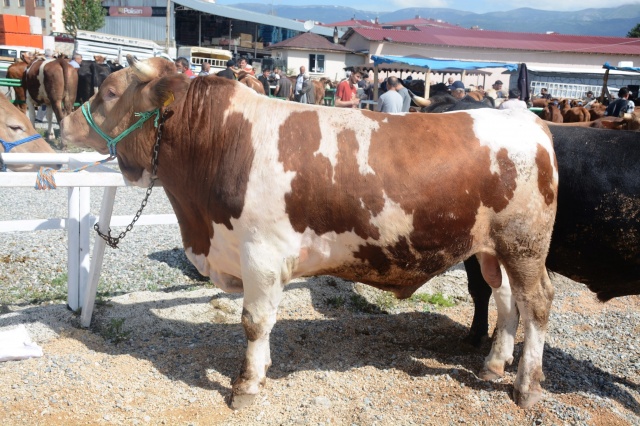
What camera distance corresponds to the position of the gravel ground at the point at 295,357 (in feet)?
13.2

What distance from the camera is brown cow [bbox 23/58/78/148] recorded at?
16.0m

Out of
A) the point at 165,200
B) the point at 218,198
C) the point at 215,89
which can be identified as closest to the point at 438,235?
the point at 218,198

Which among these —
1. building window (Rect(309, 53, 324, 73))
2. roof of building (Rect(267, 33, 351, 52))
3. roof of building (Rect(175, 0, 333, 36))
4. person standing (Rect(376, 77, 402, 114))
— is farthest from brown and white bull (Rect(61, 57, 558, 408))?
roof of building (Rect(175, 0, 333, 36))

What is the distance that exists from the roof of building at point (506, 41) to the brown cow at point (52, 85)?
35.5 meters

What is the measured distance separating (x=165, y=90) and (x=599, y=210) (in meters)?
3.00

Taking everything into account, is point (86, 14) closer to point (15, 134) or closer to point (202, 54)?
point (202, 54)

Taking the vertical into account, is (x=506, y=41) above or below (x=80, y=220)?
above

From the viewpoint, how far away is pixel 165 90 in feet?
12.8

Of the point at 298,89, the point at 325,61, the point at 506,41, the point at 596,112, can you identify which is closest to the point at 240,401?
the point at 596,112

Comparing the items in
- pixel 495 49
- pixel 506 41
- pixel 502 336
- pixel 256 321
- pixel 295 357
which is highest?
pixel 506 41

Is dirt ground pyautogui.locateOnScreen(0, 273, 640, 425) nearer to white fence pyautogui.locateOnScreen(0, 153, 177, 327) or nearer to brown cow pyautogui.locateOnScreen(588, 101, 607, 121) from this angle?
white fence pyautogui.locateOnScreen(0, 153, 177, 327)

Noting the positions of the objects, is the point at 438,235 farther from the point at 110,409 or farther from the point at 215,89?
the point at 110,409

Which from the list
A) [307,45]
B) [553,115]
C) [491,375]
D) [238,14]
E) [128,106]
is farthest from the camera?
[238,14]

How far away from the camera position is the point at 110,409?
3.89 m
